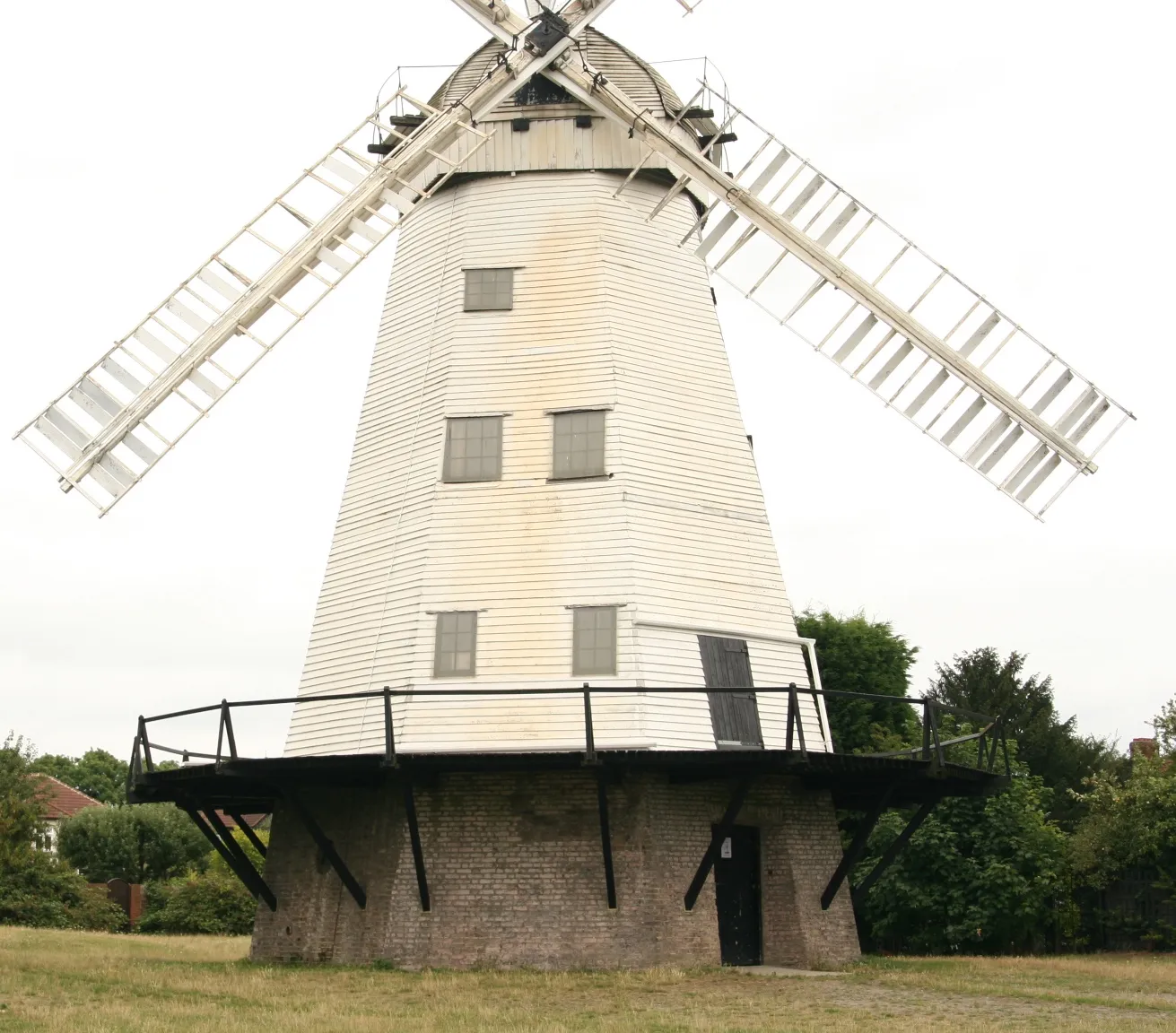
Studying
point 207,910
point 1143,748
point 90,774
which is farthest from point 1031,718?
point 90,774

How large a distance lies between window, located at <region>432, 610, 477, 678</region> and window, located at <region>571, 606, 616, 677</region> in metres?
1.16

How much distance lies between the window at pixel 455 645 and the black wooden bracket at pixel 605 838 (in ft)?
6.95

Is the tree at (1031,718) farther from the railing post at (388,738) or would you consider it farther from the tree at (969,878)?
the railing post at (388,738)

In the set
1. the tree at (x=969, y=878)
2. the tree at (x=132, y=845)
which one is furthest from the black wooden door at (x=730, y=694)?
the tree at (x=132, y=845)

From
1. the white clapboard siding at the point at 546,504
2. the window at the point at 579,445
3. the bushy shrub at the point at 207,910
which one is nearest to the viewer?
the white clapboard siding at the point at 546,504

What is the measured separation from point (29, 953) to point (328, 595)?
6402 millimetres

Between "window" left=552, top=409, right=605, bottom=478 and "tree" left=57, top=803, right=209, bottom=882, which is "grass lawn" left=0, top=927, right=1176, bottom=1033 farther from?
"tree" left=57, top=803, right=209, bottom=882

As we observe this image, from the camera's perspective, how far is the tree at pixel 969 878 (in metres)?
27.9

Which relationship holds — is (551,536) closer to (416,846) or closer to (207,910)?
(416,846)

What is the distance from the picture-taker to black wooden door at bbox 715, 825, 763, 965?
63.1 ft

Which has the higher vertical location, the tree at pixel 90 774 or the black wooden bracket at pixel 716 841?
the tree at pixel 90 774

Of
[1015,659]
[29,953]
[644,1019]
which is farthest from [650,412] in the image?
[1015,659]

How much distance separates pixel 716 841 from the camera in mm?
17906

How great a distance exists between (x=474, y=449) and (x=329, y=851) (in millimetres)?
4986
